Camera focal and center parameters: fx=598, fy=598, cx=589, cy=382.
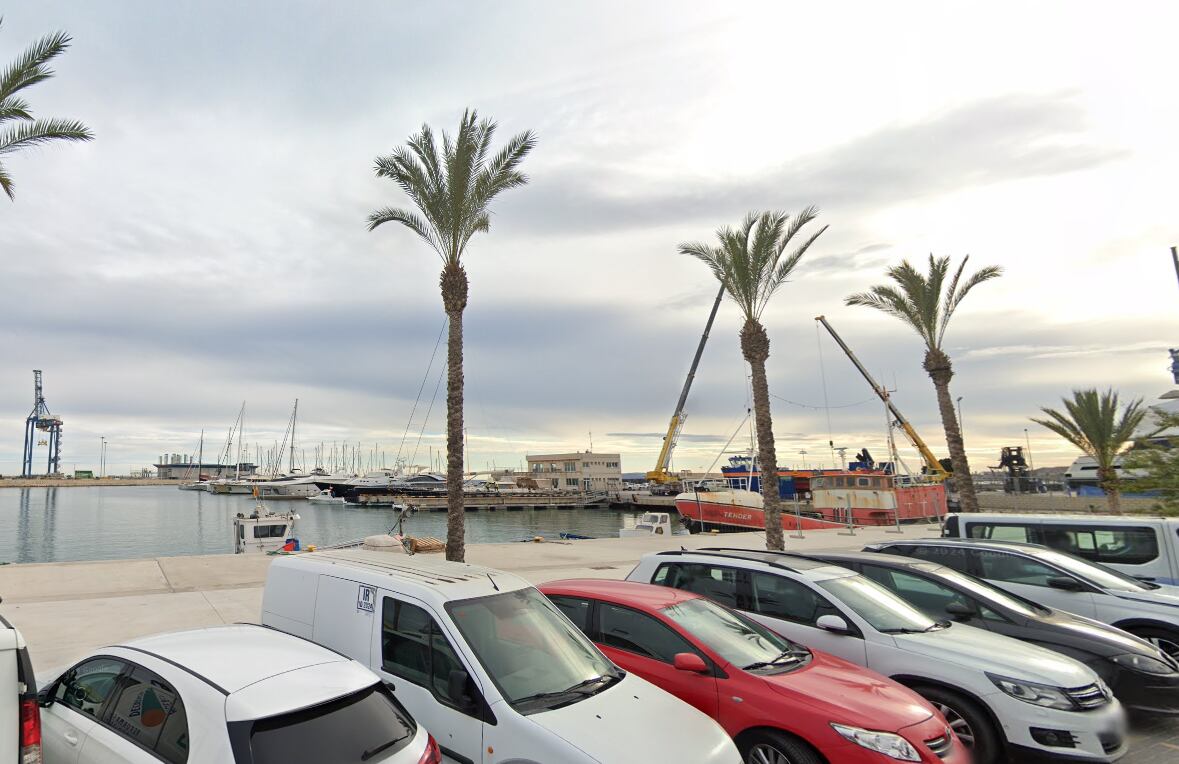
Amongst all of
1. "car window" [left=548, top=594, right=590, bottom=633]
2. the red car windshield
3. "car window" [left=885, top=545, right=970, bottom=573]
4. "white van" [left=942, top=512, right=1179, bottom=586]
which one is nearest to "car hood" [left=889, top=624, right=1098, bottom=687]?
the red car windshield

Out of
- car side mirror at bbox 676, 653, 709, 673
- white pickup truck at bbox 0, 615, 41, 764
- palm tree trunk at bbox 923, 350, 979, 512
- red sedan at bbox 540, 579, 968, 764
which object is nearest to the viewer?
white pickup truck at bbox 0, 615, 41, 764

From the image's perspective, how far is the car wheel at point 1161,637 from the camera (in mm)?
7371

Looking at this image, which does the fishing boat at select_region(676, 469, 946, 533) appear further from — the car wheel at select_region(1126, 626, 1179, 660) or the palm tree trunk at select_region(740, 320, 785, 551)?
the car wheel at select_region(1126, 626, 1179, 660)

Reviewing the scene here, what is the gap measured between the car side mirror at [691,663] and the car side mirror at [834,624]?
5.13 ft

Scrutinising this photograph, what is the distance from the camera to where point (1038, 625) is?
653cm

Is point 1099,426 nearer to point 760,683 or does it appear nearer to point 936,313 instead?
point 936,313

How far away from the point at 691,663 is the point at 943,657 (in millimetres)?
2496

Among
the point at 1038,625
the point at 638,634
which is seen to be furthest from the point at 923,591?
the point at 638,634

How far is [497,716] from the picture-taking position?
12.3 feet

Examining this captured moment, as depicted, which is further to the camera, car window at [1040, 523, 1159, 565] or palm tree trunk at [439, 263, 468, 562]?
palm tree trunk at [439, 263, 468, 562]

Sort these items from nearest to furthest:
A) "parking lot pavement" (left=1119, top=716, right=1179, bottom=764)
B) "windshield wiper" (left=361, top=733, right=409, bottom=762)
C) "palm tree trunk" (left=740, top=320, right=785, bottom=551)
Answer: "windshield wiper" (left=361, top=733, right=409, bottom=762) → "parking lot pavement" (left=1119, top=716, right=1179, bottom=764) → "palm tree trunk" (left=740, top=320, right=785, bottom=551)

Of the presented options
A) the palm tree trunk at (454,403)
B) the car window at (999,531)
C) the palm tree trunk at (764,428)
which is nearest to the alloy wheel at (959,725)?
the car window at (999,531)

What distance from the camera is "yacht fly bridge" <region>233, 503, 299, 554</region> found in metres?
26.8

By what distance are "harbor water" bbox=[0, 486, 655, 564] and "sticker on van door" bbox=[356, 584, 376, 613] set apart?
29135 millimetres
